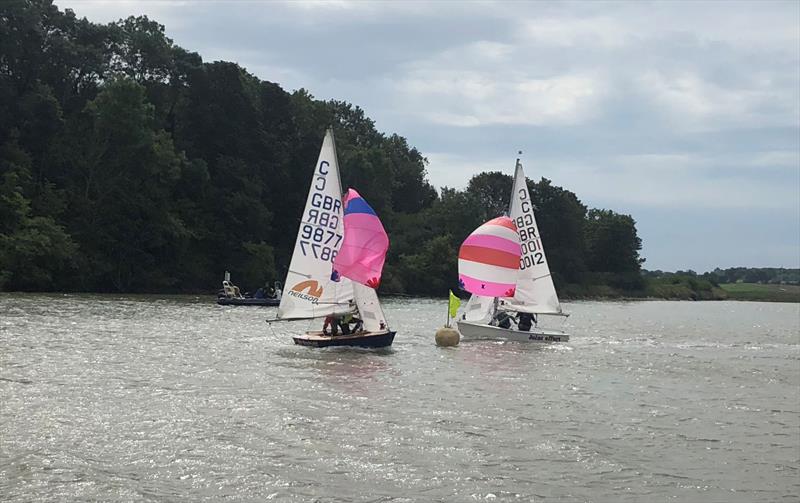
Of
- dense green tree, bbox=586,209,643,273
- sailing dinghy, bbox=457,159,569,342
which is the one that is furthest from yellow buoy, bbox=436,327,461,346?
dense green tree, bbox=586,209,643,273

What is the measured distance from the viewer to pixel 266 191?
96812 millimetres

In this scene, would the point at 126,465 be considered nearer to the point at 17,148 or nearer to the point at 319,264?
the point at 319,264

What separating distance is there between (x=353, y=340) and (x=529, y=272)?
13.9 meters

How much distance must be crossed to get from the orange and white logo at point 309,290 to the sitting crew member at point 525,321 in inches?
433

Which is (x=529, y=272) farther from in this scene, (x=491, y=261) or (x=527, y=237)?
(x=491, y=261)

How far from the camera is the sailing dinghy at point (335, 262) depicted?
110 ft

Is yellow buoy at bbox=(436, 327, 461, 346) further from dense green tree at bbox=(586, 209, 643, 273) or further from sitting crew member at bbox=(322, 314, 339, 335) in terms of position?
dense green tree at bbox=(586, 209, 643, 273)

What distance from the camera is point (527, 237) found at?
44.5 metres

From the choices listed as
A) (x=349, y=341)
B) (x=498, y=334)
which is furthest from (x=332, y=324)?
(x=498, y=334)

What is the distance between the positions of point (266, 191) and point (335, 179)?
63.2 metres

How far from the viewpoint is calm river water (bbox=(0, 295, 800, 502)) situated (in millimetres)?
14438

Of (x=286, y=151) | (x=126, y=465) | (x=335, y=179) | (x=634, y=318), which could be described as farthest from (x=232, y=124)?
(x=126, y=465)

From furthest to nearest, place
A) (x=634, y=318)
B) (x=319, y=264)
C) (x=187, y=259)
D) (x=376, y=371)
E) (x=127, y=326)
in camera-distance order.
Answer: (x=187, y=259), (x=634, y=318), (x=127, y=326), (x=319, y=264), (x=376, y=371)

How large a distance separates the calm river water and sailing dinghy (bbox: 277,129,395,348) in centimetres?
145
